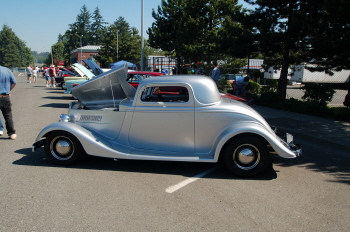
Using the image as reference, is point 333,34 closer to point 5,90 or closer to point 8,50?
point 5,90

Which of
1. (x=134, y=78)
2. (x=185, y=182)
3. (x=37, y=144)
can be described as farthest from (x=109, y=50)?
(x=185, y=182)

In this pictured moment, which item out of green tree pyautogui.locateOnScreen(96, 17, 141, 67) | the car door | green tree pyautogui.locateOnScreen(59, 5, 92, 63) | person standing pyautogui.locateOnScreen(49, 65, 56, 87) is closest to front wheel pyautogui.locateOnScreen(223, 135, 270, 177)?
the car door

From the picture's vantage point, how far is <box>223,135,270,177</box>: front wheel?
5.11 metres

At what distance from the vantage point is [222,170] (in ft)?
18.3

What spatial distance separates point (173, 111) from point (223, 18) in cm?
1930

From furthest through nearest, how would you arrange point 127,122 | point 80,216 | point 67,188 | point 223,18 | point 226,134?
point 223,18, point 127,122, point 226,134, point 67,188, point 80,216

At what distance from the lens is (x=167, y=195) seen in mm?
4465

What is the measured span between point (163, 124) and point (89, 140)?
1309 mm

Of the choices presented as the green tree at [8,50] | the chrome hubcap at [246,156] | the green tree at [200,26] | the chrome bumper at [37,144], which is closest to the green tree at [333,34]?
the chrome hubcap at [246,156]

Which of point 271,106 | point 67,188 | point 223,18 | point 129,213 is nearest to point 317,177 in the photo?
point 129,213

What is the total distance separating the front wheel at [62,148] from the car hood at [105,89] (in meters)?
1.16

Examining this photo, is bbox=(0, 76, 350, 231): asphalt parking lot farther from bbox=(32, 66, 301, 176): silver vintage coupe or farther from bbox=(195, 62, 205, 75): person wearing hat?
bbox=(195, 62, 205, 75): person wearing hat

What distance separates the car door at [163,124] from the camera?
17.1 ft

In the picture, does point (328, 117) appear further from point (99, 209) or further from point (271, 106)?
point (99, 209)
